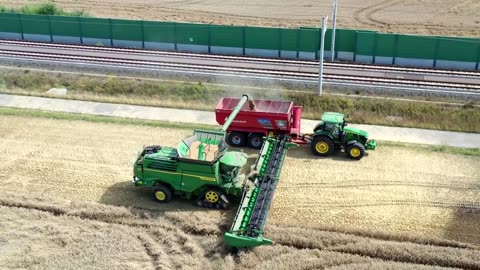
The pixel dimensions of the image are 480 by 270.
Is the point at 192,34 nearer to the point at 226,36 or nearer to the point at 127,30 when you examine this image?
the point at 226,36

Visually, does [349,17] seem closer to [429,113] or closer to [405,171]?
[429,113]

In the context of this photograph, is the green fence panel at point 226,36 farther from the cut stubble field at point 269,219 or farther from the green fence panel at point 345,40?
the cut stubble field at point 269,219

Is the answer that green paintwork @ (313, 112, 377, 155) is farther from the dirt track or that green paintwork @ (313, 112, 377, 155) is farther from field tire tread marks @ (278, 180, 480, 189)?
the dirt track

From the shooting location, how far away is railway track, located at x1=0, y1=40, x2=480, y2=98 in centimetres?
2809

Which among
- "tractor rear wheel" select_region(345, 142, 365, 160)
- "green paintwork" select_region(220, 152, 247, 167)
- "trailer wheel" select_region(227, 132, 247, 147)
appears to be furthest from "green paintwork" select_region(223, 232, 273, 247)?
"trailer wheel" select_region(227, 132, 247, 147)

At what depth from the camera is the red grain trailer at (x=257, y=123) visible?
20.7 metres

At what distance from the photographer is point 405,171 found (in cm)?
1975

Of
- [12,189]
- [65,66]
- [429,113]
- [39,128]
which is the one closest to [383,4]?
[429,113]

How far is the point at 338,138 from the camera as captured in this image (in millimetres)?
20656

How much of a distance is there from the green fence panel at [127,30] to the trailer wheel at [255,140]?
16.9 m

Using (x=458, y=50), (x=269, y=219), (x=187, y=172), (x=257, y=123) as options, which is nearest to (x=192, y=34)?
(x=257, y=123)

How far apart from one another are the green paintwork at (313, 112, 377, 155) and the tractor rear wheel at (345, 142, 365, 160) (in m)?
0.23

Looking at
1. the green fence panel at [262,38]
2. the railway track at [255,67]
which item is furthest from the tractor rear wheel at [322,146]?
the green fence panel at [262,38]

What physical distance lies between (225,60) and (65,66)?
375 inches
